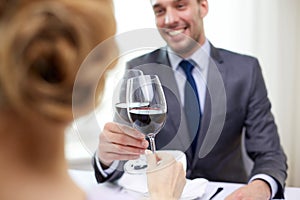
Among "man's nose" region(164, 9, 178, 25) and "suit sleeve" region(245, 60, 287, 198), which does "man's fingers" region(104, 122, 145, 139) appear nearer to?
"suit sleeve" region(245, 60, 287, 198)

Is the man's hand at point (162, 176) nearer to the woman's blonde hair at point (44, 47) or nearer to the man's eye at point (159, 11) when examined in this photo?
the woman's blonde hair at point (44, 47)

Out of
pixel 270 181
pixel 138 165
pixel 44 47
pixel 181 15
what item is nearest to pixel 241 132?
pixel 270 181

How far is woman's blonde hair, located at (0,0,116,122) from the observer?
0.23m

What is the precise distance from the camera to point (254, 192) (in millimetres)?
1223

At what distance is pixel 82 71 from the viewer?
253mm

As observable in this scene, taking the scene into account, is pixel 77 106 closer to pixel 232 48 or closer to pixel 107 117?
pixel 107 117

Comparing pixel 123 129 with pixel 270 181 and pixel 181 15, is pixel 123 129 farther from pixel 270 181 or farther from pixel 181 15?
pixel 181 15

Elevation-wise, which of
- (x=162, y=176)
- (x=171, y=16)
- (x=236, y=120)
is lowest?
(x=236, y=120)

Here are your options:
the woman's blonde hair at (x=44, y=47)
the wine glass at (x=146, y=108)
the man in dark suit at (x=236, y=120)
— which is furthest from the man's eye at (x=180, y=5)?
the woman's blonde hair at (x=44, y=47)

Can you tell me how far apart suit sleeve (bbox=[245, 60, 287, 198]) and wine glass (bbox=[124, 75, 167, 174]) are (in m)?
0.90

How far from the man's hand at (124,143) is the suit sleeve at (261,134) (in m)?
0.91

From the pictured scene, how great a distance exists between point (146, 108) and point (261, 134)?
109 centimetres

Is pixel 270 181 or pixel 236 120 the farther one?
pixel 236 120

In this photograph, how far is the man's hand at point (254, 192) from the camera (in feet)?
3.84
